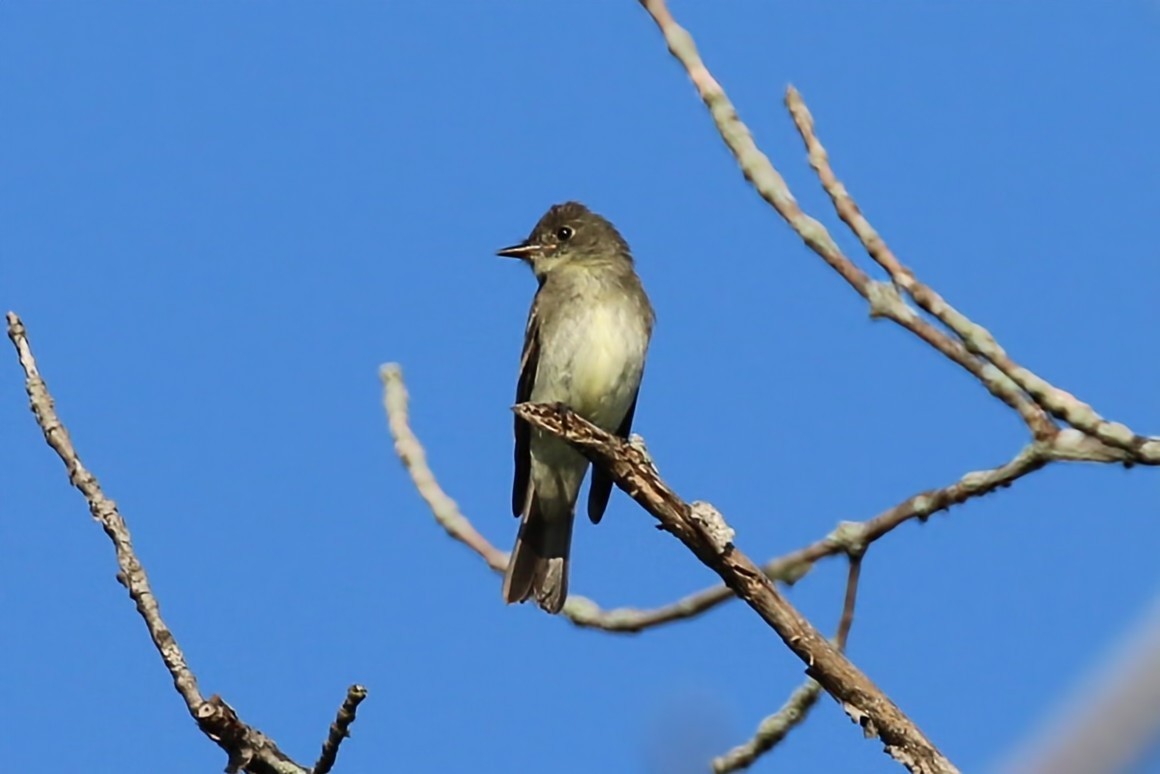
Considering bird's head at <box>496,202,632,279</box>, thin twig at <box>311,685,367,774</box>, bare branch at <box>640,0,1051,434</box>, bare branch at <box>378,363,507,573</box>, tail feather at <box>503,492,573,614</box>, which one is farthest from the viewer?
bird's head at <box>496,202,632,279</box>

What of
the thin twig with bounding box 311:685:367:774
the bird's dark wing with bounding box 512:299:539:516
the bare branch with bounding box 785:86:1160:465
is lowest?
the thin twig with bounding box 311:685:367:774

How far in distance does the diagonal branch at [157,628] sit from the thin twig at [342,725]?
14 cm

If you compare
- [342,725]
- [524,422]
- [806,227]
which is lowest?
[342,725]

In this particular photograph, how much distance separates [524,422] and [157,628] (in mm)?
4936

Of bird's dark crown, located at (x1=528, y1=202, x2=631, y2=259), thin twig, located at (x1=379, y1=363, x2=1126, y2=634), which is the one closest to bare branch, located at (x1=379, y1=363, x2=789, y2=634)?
thin twig, located at (x1=379, y1=363, x2=1126, y2=634)

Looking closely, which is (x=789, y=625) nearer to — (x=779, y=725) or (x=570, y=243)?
(x=779, y=725)

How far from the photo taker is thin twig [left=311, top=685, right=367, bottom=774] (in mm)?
2975

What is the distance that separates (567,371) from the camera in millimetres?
7621

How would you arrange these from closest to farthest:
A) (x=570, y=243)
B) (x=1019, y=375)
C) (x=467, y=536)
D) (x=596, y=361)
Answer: (x=1019, y=375) < (x=467, y=536) < (x=596, y=361) < (x=570, y=243)

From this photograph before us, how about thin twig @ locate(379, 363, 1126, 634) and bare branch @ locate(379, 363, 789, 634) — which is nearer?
thin twig @ locate(379, 363, 1126, 634)

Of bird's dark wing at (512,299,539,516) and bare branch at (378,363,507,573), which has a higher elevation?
bird's dark wing at (512,299,539,516)

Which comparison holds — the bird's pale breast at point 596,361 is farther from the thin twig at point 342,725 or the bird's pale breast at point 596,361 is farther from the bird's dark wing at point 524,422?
the thin twig at point 342,725

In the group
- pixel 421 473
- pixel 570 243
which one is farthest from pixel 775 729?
pixel 570 243

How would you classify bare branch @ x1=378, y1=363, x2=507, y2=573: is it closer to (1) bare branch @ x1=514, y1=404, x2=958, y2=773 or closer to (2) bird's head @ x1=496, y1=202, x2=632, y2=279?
(1) bare branch @ x1=514, y1=404, x2=958, y2=773
